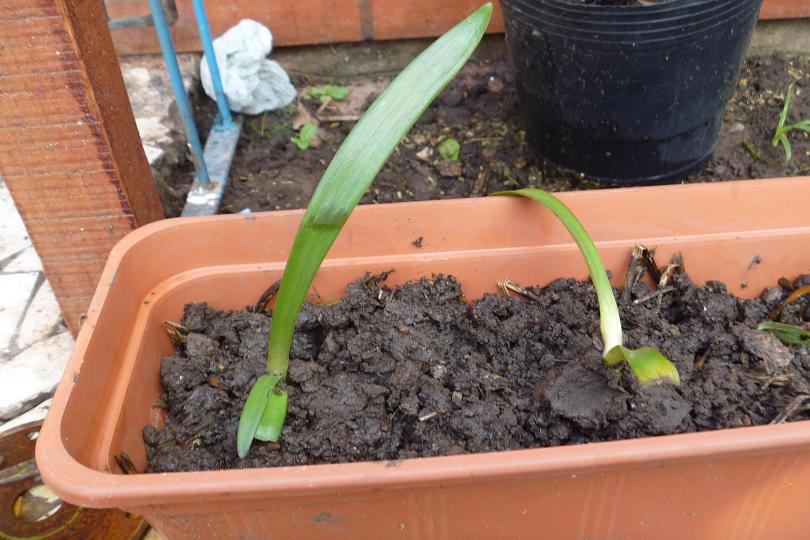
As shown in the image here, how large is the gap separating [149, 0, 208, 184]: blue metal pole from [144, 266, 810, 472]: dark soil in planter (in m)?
0.65

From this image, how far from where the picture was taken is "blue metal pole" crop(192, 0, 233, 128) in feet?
5.68

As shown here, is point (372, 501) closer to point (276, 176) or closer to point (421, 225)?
point (421, 225)

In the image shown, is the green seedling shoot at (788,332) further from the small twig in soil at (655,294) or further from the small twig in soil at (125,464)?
the small twig in soil at (125,464)

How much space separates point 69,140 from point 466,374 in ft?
2.54

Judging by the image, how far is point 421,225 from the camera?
43.8 inches

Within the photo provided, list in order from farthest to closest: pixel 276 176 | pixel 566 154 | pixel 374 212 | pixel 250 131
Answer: pixel 250 131, pixel 276 176, pixel 566 154, pixel 374 212

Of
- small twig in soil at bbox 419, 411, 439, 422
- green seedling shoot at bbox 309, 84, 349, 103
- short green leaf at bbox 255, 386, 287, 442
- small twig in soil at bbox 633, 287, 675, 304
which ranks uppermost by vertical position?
short green leaf at bbox 255, 386, 287, 442

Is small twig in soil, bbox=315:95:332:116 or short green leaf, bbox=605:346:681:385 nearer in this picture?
short green leaf, bbox=605:346:681:385

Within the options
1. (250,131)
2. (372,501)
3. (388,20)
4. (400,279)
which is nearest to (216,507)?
(372,501)

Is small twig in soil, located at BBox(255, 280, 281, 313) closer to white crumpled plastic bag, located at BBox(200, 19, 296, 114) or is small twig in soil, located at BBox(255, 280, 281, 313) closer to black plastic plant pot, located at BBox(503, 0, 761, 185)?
black plastic plant pot, located at BBox(503, 0, 761, 185)

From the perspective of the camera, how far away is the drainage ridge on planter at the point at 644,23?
4.68 ft

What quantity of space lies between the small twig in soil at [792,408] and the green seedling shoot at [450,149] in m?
1.28

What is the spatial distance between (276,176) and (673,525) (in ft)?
A: 4.68

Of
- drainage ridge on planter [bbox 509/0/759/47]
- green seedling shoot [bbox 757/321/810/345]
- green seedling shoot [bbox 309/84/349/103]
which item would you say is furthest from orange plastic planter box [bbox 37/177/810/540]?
green seedling shoot [bbox 309/84/349/103]
